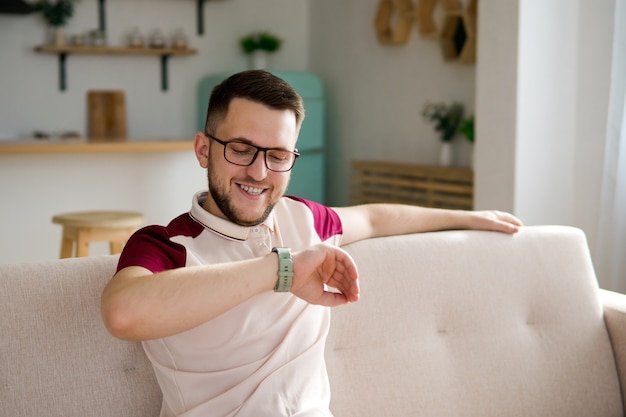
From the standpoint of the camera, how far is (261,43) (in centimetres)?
623

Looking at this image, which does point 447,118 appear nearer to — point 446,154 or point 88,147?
point 446,154

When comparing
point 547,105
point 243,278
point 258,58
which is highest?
point 258,58

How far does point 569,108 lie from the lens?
388cm

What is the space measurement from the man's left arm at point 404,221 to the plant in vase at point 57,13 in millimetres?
4350

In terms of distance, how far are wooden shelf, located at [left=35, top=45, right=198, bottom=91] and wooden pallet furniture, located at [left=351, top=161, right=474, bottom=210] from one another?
164cm

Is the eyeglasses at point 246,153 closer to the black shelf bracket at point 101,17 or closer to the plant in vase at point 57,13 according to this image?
the plant in vase at point 57,13

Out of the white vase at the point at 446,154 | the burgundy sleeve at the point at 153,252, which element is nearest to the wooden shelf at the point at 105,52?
the white vase at the point at 446,154

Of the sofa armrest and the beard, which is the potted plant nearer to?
the sofa armrest

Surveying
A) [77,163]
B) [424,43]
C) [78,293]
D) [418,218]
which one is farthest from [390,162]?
[78,293]

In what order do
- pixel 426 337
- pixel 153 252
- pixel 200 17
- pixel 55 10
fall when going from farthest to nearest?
pixel 200 17 → pixel 55 10 → pixel 426 337 → pixel 153 252

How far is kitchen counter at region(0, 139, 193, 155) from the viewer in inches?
154

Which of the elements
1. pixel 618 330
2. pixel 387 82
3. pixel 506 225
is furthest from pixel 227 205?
pixel 387 82

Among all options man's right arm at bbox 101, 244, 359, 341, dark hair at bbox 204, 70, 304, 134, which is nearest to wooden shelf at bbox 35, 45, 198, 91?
dark hair at bbox 204, 70, 304, 134

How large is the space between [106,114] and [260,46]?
1295 mm
